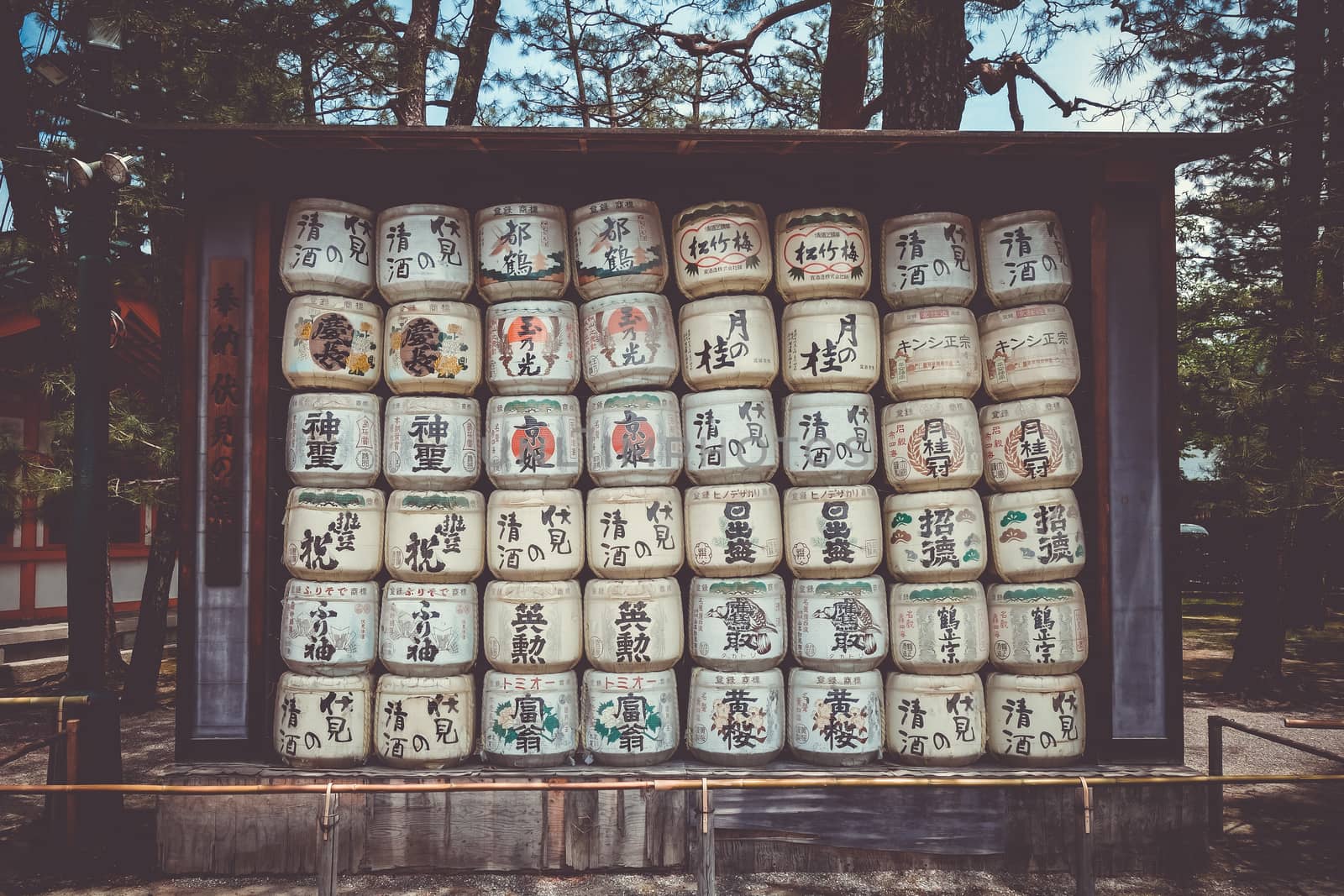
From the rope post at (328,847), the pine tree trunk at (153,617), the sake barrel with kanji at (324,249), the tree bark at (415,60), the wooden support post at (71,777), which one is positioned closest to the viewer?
the rope post at (328,847)

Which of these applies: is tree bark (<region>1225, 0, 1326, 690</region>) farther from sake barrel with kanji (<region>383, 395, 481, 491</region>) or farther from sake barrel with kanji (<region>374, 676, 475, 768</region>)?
sake barrel with kanji (<region>374, 676, 475, 768</region>)

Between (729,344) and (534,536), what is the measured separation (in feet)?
5.18

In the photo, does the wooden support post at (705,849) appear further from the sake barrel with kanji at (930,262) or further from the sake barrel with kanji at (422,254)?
the sake barrel with kanji at (422,254)

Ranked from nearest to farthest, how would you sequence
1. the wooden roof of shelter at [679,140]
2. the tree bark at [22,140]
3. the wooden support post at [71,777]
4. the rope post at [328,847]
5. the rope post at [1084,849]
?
the rope post at [328,847] < the rope post at [1084,849] < the wooden roof of shelter at [679,140] < the wooden support post at [71,777] < the tree bark at [22,140]

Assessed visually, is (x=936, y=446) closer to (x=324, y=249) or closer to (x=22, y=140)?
(x=324, y=249)

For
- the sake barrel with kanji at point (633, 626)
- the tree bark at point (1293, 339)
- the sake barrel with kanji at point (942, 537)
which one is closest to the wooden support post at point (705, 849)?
the sake barrel with kanji at point (633, 626)

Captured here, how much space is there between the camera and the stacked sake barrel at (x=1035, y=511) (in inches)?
181

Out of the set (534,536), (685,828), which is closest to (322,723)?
(534,536)

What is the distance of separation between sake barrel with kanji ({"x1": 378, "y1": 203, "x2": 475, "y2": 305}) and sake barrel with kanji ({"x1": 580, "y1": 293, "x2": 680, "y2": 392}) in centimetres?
84

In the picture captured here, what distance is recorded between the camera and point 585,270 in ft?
15.9

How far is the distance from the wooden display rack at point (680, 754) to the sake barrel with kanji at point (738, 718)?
127 mm

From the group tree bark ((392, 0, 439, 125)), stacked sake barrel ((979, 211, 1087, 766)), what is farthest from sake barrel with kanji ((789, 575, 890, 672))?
tree bark ((392, 0, 439, 125))

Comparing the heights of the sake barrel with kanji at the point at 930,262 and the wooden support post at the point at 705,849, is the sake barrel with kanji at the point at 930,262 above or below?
above

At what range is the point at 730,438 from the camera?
4.60 m
